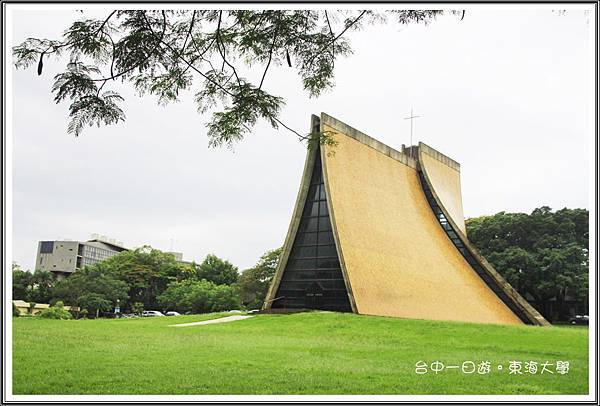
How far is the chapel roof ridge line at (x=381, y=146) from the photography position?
1377cm

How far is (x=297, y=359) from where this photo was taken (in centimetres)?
625

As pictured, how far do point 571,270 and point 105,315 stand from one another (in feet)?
53.3

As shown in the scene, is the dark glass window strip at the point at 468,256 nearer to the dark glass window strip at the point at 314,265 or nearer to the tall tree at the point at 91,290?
the dark glass window strip at the point at 314,265

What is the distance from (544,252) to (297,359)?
14.7 metres

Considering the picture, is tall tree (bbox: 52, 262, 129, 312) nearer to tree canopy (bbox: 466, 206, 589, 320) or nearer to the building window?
the building window

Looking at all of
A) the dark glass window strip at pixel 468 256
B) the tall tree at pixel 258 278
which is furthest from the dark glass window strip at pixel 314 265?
the tall tree at pixel 258 278

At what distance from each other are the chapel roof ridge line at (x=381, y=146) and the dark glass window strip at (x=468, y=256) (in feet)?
2.96

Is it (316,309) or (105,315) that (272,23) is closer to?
(316,309)

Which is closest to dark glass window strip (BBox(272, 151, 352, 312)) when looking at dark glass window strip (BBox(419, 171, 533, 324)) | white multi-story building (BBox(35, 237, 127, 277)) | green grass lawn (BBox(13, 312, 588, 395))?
green grass lawn (BBox(13, 312, 588, 395))

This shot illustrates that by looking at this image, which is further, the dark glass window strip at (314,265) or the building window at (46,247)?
the building window at (46,247)

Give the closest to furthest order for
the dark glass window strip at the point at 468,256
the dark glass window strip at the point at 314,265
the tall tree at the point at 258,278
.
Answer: the dark glass window strip at the point at 314,265
the dark glass window strip at the point at 468,256
the tall tree at the point at 258,278

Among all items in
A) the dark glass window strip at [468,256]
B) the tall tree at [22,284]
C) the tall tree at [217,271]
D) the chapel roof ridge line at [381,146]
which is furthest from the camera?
the tall tree at [217,271]

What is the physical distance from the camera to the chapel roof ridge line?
13.8 metres

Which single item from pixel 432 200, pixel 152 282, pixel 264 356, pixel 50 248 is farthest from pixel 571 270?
pixel 50 248
